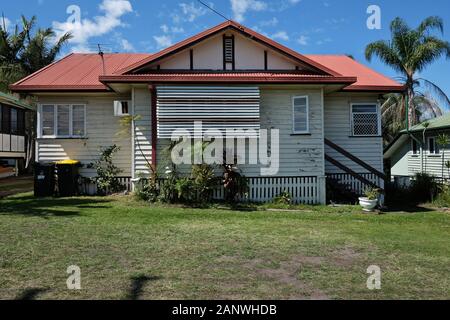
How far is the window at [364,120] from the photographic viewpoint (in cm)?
1413

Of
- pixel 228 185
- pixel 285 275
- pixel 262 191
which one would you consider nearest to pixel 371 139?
pixel 262 191

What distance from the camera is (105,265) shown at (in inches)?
205

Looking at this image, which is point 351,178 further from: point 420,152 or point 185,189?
point 420,152

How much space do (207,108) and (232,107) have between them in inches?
32.2

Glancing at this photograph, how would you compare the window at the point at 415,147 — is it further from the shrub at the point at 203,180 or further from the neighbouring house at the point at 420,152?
the shrub at the point at 203,180

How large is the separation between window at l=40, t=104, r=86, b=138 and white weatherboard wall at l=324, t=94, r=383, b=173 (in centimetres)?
947

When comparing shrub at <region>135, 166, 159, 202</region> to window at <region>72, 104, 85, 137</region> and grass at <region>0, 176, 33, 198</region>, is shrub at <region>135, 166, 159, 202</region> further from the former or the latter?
grass at <region>0, 176, 33, 198</region>

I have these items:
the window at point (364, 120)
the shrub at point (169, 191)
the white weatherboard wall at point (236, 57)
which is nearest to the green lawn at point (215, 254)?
the shrub at point (169, 191)

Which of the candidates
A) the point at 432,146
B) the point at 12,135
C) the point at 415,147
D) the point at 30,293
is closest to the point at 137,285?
the point at 30,293

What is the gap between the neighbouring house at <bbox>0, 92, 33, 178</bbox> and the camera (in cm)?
2339

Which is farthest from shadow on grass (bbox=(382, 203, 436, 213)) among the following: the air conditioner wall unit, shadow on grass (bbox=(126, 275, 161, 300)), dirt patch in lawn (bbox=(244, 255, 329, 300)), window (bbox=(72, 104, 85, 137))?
window (bbox=(72, 104, 85, 137))
